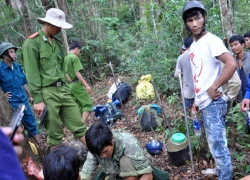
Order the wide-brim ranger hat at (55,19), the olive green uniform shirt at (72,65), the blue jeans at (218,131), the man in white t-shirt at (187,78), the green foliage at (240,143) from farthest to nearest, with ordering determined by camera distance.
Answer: the olive green uniform shirt at (72,65) → the man in white t-shirt at (187,78) → the wide-brim ranger hat at (55,19) → the green foliage at (240,143) → the blue jeans at (218,131)

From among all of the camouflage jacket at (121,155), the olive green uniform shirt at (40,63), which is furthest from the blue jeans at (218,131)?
the olive green uniform shirt at (40,63)

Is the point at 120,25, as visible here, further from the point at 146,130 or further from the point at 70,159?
the point at 70,159

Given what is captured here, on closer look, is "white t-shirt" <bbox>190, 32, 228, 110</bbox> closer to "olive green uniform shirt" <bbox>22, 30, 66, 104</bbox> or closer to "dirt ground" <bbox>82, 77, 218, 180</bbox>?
"dirt ground" <bbox>82, 77, 218, 180</bbox>

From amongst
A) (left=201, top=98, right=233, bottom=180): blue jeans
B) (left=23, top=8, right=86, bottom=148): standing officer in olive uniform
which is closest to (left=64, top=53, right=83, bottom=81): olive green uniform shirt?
(left=23, top=8, right=86, bottom=148): standing officer in olive uniform

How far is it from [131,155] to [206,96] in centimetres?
97

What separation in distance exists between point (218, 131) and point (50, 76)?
7.38ft

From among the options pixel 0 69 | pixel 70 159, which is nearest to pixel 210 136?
pixel 70 159

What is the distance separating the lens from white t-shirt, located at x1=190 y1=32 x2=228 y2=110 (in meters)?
2.49

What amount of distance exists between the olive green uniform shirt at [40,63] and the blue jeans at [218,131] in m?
2.07

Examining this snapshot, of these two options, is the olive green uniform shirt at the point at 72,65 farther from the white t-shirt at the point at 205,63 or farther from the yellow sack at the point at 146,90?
the white t-shirt at the point at 205,63

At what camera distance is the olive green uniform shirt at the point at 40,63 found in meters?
3.40

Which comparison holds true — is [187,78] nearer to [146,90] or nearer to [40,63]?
[146,90]

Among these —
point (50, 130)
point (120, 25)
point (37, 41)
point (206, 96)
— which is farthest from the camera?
point (120, 25)

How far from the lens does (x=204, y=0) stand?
285 inches
